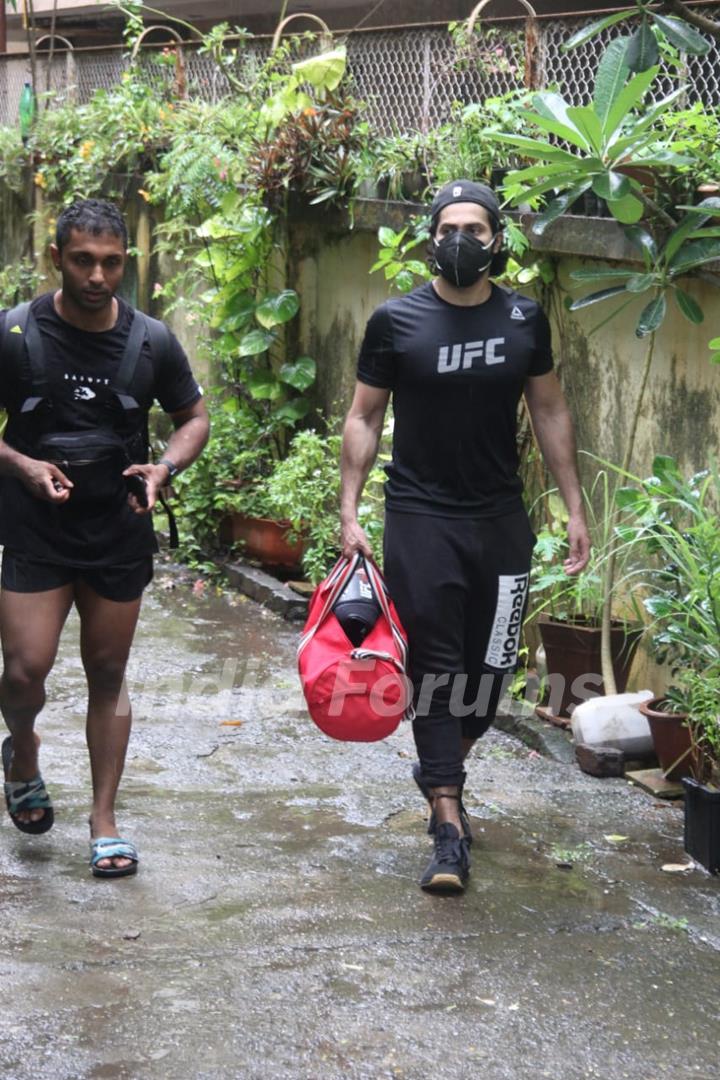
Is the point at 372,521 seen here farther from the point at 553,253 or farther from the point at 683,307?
the point at 683,307

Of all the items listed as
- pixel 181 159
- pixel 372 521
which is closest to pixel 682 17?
pixel 372 521

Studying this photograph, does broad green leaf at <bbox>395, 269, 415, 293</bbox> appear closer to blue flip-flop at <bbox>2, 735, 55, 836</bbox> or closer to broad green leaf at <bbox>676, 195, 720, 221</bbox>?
broad green leaf at <bbox>676, 195, 720, 221</bbox>

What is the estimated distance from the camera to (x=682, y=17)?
11.3 ft

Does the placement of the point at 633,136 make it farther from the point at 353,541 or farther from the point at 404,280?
the point at 404,280

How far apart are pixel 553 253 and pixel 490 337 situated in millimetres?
2259

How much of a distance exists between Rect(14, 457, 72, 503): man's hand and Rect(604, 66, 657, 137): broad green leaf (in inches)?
81.0

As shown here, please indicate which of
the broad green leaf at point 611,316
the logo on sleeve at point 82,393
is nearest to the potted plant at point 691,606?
the broad green leaf at point 611,316

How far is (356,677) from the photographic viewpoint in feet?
14.6

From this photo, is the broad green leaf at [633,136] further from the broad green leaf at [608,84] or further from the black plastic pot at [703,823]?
the black plastic pot at [703,823]

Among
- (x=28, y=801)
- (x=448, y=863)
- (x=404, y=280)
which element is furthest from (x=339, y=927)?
(x=404, y=280)

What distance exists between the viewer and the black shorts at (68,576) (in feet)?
14.8

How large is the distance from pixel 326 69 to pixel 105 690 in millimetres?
5127

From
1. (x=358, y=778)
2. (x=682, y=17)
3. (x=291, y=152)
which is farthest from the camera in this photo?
(x=291, y=152)

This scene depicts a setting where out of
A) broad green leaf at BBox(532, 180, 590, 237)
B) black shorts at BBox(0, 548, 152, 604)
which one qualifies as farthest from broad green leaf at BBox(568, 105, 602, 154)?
black shorts at BBox(0, 548, 152, 604)
